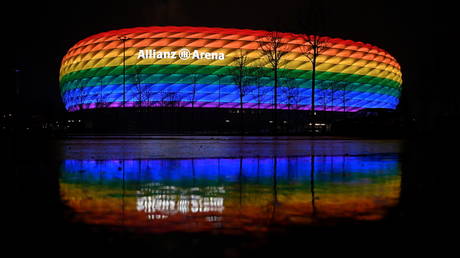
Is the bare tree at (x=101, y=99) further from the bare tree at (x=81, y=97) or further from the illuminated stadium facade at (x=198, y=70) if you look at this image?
the bare tree at (x=81, y=97)

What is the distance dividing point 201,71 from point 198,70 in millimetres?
472

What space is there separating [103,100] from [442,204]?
79443 mm

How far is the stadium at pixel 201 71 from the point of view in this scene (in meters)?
75.6

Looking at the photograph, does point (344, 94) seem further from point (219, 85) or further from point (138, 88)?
point (138, 88)

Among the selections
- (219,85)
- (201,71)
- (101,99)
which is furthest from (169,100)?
(101,99)

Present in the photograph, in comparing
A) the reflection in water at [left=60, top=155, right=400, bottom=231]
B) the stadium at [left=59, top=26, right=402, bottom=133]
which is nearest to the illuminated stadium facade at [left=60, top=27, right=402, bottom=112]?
the stadium at [left=59, top=26, right=402, bottom=133]

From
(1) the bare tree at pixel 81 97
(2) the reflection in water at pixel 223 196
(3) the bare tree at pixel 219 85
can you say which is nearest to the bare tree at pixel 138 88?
(1) the bare tree at pixel 81 97

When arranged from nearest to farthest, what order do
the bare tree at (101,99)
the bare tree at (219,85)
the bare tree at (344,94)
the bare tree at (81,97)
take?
the bare tree at (219,85) < the bare tree at (101,99) < the bare tree at (344,94) < the bare tree at (81,97)

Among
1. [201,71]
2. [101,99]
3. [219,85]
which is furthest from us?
[101,99]

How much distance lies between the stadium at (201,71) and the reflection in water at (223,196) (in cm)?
5985

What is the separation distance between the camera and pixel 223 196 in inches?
258

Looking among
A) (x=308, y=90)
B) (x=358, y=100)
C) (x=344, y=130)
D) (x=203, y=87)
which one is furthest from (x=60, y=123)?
(x=358, y=100)

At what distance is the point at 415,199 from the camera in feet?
20.8

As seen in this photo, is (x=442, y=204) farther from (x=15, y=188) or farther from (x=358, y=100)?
(x=358, y=100)
